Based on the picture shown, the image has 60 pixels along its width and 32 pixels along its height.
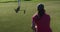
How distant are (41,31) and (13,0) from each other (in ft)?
112

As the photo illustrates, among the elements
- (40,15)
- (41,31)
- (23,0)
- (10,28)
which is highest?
(40,15)

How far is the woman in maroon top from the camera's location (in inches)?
241

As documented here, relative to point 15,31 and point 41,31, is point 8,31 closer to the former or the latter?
point 15,31

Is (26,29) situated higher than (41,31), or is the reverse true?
(41,31)

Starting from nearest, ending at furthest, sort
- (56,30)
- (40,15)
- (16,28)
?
(40,15) < (56,30) < (16,28)

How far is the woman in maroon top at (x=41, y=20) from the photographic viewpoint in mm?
6118

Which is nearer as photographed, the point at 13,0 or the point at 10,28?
the point at 10,28

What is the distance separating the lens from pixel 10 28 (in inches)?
495

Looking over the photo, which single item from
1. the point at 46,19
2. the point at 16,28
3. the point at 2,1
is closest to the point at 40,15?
the point at 46,19

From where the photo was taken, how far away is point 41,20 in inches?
242

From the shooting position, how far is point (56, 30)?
37.9 feet

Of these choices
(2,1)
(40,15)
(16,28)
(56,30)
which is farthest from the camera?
(2,1)

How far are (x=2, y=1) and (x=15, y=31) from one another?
93.5 feet

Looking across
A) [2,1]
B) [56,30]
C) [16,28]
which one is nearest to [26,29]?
[16,28]
